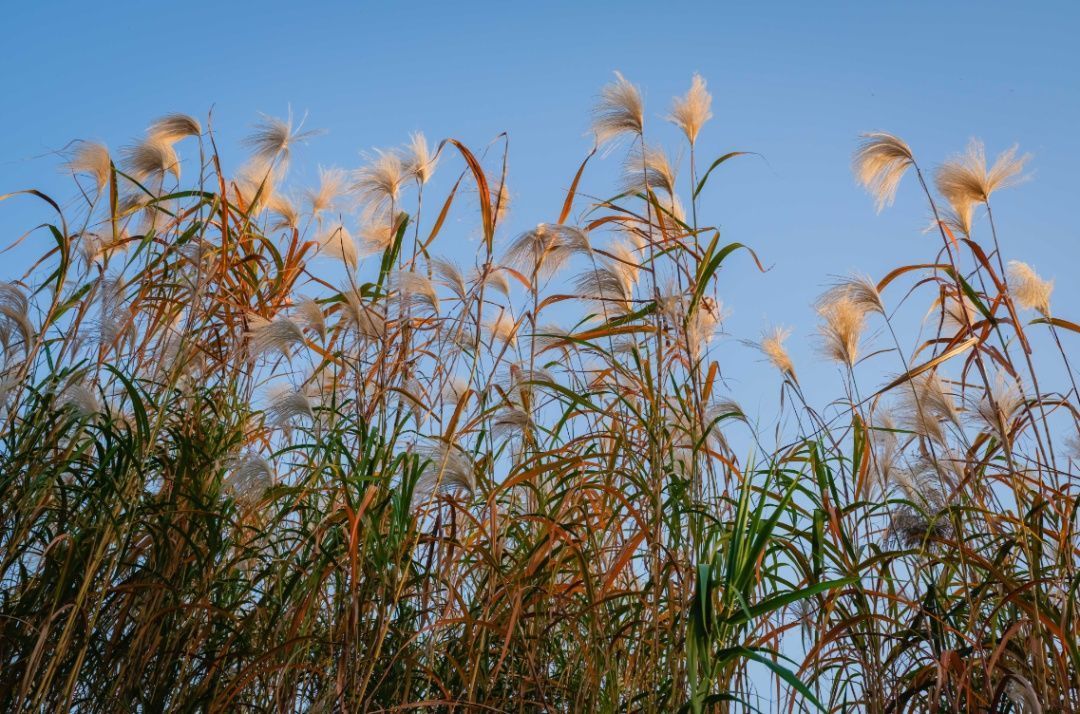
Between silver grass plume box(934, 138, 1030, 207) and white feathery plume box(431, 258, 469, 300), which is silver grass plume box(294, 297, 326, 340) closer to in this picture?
white feathery plume box(431, 258, 469, 300)

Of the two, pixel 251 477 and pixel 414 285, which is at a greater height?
pixel 414 285

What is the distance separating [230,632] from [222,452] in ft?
1.30

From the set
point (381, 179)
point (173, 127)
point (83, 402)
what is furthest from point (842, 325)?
point (173, 127)

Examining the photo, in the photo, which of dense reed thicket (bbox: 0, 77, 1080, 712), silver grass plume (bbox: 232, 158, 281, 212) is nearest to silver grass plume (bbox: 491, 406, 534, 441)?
dense reed thicket (bbox: 0, 77, 1080, 712)

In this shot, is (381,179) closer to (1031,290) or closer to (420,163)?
(420,163)

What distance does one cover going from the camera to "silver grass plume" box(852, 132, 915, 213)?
6.91 ft

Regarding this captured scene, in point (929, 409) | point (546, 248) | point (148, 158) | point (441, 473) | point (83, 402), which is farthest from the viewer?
point (148, 158)

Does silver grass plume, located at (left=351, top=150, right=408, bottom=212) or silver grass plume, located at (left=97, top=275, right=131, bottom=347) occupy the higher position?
silver grass plume, located at (left=351, top=150, right=408, bottom=212)

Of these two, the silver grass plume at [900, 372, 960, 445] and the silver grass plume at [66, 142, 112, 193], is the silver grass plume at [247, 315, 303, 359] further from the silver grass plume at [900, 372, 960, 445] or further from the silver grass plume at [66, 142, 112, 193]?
the silver grass plume at [900, 372, 960, 445]

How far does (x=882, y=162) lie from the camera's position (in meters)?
2.13

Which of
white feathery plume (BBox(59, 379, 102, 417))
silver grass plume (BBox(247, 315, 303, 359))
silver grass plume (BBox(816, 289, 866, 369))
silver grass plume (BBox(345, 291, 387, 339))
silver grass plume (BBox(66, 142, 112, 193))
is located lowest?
white feathery plume (BBox(59, 379, 102, 417))

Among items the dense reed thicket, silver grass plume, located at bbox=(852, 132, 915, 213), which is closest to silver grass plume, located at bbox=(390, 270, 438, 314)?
the dense reed thicket

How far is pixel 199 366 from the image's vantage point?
2.41 meters

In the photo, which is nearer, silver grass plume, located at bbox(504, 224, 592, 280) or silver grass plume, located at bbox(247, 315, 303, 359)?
silver grass plume, located at bbox(247, 315, 303, 359)
